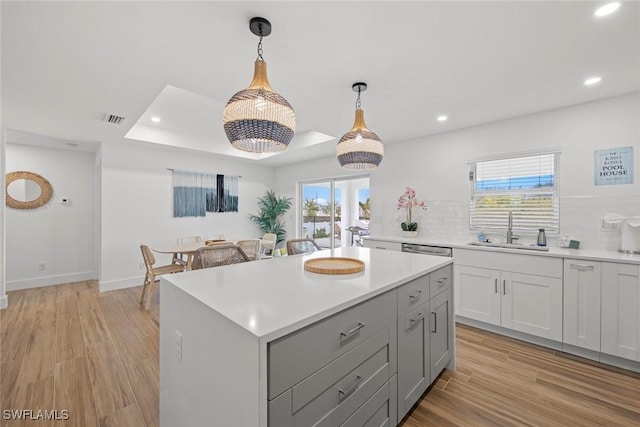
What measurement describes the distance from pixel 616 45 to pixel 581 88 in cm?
70

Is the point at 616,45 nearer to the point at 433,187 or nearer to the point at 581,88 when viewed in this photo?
the point at 581,88

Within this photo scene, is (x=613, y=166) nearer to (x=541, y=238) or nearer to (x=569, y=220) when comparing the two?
(x=569, y=220)

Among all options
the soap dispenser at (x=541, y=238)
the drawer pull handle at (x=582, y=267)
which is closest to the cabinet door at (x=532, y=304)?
the drawer pull handle at (x=582, y=267)

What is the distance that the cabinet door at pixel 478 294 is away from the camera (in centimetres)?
279

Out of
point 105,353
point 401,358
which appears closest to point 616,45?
point 401,358

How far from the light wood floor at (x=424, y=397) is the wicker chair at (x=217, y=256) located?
0.95 metres

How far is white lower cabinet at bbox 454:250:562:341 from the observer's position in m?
2.49

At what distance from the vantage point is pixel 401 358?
152 centimetres

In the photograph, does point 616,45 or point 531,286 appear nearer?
point 616,45

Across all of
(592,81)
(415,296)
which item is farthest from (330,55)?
(592,81)

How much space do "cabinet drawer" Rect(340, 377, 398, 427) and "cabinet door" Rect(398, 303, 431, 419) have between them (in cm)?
8

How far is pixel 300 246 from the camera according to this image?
2.74 metres

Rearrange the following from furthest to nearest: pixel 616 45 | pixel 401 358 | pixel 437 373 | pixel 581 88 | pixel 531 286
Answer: pixel 531 286 < pixel 581 88 < pixel 437 373 < pixel 616 45 < pixel 401 358

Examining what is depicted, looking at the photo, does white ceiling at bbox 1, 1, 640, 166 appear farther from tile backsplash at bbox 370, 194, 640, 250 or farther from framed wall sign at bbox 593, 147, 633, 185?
tile backsplash at bbox 370, 194, 640, 250
